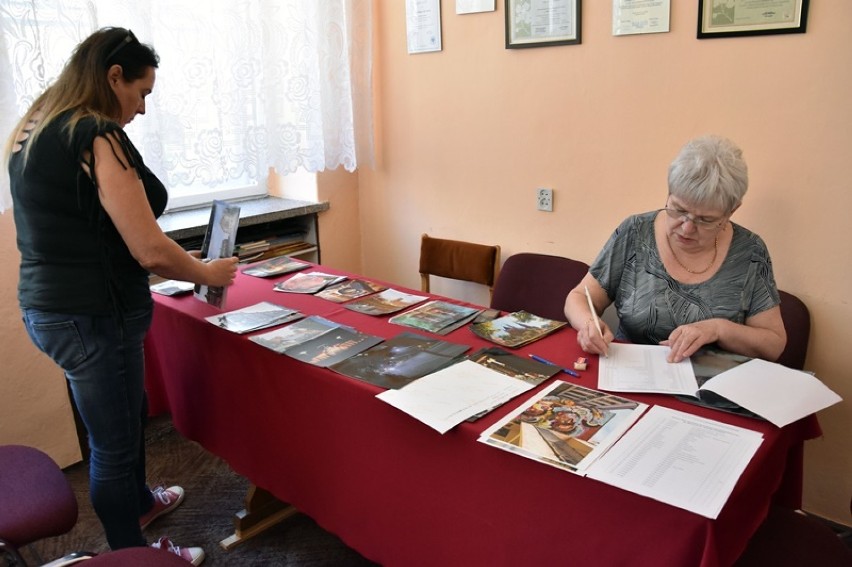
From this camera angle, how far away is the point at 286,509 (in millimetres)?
2164

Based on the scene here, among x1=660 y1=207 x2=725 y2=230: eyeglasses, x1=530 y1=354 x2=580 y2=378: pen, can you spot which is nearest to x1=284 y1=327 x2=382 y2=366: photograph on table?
x1=530 y1=354 x2=580 y2=378: pen

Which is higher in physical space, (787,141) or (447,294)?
(787,141)

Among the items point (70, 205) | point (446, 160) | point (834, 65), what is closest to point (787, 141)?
point (834, 65)

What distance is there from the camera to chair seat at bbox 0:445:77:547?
1387mm

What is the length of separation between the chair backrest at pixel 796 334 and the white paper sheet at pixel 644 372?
60 cm

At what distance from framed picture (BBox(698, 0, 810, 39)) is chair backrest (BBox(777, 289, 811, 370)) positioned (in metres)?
0.80

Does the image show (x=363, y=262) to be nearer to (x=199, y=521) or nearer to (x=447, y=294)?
(x=447, y=294)

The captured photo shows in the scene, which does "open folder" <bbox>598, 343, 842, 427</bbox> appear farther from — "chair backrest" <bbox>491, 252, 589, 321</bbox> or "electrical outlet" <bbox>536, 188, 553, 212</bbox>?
"electrical outlet" <bbox>536, 188, 553, 212</bbox>

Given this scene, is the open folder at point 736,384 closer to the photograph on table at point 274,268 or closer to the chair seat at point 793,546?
the chair seat at point 793,546

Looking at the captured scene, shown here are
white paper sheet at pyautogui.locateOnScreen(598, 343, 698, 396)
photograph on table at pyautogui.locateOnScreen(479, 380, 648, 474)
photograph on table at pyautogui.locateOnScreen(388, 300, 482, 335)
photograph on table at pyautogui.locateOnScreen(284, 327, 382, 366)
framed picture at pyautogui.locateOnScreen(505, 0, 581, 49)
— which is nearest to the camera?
photograph on table at pyautogui.locateOnScreen(479, 380, 648, 474)

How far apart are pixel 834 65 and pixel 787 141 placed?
0.75ft

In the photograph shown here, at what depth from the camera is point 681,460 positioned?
1098mm

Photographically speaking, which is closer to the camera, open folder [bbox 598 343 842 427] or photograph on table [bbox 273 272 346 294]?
open folder [bbox 598 343 842 427]

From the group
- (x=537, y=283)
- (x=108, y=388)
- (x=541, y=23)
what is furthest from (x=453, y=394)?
(x=541, y=23)
